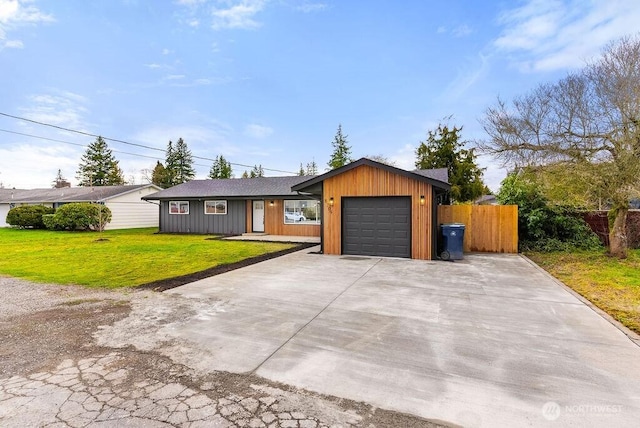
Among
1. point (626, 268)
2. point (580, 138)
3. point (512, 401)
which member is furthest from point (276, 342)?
point (580, 138)

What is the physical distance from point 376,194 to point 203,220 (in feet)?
39.1

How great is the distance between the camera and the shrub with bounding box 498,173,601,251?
10508 mm

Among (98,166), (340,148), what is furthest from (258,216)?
(98,166)

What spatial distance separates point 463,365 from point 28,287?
25.5 feet

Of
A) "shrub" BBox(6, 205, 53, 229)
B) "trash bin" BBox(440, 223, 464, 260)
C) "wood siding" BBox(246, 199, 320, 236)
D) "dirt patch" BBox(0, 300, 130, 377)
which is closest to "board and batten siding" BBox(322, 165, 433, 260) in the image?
"trash bin" BBox(440, 223, 464, 260)

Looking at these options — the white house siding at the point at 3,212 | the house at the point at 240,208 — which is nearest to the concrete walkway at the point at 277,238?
the house at the point at 240,208

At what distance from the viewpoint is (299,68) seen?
1653cm

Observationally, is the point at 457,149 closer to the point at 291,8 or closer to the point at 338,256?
the point at 291,8

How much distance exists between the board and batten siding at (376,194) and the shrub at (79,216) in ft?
52.1

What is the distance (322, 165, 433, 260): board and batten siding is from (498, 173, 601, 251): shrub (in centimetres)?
418

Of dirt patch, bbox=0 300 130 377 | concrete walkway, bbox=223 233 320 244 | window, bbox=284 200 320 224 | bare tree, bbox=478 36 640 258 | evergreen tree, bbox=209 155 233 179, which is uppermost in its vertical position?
evergreen tree, bbox=209 155 233 179

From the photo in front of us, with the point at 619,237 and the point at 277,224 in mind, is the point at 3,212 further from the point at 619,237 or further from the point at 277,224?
the point at 619,237

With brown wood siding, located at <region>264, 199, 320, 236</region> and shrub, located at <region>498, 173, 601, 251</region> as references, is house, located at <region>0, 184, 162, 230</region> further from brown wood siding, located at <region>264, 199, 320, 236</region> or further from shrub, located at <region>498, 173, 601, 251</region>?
shrub, located at <region>498, 173, 601, 251</region>

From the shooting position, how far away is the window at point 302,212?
1514 cm
